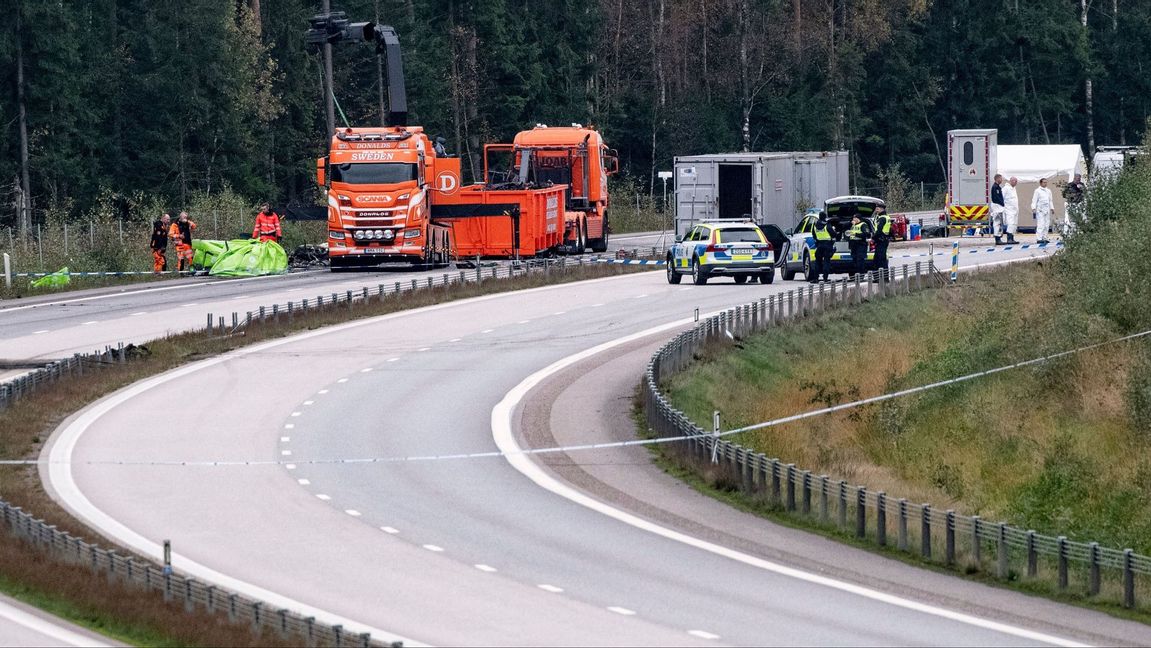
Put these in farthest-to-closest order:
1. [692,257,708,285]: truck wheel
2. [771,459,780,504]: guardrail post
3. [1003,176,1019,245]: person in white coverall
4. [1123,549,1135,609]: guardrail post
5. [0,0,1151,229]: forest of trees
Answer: [0,0,1151,229]: forest of trees < [1003,176,1019,245]: person in white coverall < [692,257,708,285]: truck wheel < [771,459,780,504]: guardrail post < [1123,549,1135,609]: guardrail post

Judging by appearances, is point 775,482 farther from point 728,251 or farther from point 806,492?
point 728,251

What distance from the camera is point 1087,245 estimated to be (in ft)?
117

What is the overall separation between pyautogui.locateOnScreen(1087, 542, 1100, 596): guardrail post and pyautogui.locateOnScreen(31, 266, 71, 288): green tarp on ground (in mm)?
33653

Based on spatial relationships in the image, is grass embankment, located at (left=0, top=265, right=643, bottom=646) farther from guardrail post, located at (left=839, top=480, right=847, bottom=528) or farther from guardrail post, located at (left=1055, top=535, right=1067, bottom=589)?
guardrail post, located at (left=839, top=480, right=847, bottom=528)

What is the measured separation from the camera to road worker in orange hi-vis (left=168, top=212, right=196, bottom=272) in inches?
1887

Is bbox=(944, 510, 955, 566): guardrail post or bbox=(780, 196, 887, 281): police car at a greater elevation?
bbox=(780, 196, 887, 281): police car

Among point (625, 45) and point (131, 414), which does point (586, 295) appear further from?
point (625, 45)

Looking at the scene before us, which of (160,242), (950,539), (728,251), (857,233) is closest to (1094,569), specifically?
(950,539)

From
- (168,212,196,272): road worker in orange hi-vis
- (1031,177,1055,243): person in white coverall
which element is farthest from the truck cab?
(1031,177,1055,243): person in white coverall

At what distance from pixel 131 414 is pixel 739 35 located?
7024cm

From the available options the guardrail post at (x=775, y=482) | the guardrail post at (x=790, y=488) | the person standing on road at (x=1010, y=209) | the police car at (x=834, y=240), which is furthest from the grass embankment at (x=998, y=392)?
the person standing on road at (x=1010, y=209)

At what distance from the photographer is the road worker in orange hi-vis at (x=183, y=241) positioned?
47.9 m

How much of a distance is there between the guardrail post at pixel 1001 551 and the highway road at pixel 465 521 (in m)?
0.49

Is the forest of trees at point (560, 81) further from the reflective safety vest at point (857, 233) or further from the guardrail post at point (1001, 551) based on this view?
the guardrail post at point (1001, 551)
